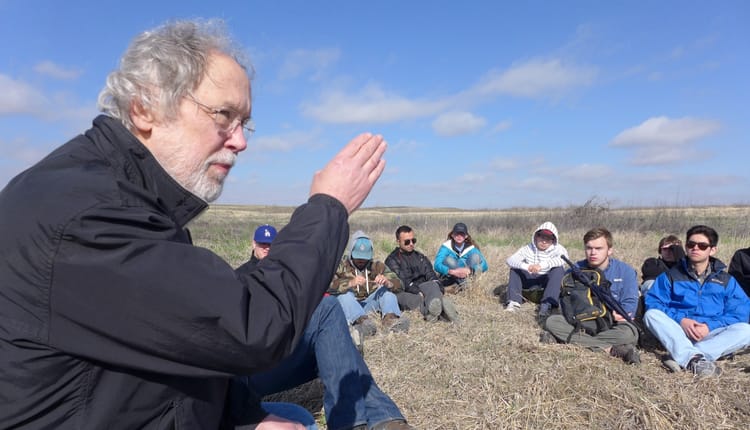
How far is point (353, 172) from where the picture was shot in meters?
1.14

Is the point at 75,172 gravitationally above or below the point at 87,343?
above

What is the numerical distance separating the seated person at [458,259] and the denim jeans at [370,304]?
67.6 inches

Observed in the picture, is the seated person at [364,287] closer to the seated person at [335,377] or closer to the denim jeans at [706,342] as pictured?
the denim jeans at [706,342]

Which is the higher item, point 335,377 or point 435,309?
point 335,377

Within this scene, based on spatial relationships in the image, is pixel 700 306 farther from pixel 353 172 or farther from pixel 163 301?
pixel 163 301

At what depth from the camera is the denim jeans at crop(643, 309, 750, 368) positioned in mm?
4227

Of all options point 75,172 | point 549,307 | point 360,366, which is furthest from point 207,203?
point 549,307

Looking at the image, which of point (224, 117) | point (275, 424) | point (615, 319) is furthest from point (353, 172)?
point (615, 319)

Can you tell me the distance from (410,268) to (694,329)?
3.57 metres

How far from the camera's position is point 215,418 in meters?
1.25

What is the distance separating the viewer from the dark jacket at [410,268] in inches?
279

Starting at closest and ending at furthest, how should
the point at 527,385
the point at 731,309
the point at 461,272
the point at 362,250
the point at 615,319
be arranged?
the point at 527,385 → the point at 731,309 → the point at 615,319 → the point at 362,250 → the point at 461,272

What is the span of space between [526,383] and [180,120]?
3.09 m

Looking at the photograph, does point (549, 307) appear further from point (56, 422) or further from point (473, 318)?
point (56, 422)
